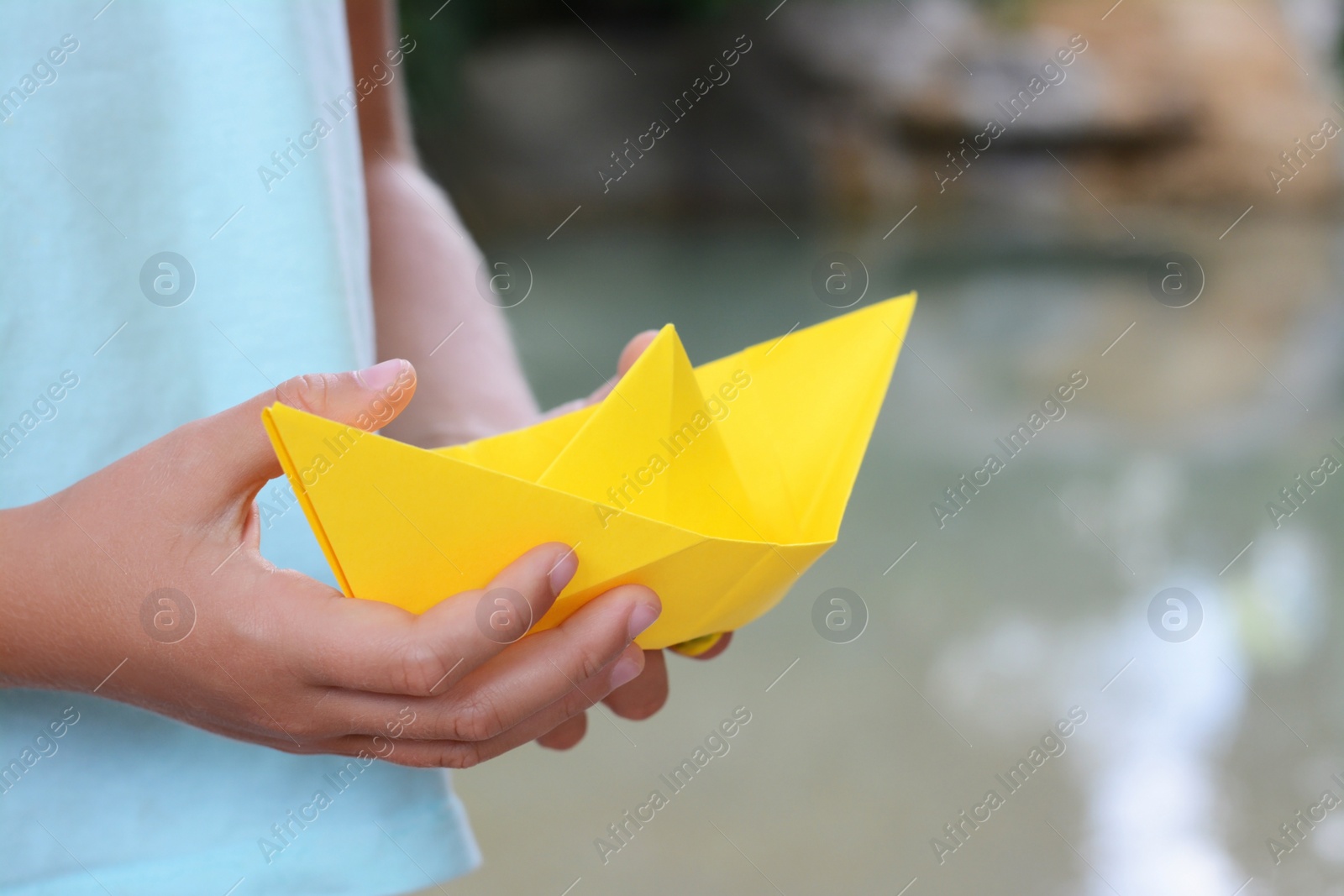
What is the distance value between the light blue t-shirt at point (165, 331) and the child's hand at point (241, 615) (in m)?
0.04

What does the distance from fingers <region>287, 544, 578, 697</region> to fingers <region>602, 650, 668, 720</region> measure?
15 cm

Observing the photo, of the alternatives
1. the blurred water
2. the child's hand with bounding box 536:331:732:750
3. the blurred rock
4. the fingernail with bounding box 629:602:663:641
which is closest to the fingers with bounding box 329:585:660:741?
the fingernail with bounding box 629:602:663:641

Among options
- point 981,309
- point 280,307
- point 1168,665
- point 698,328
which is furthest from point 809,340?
point 981,309

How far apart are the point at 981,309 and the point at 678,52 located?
99.4 inches

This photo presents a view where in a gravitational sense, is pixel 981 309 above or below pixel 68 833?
above

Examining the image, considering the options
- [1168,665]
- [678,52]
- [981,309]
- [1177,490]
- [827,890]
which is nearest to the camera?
[827,890]

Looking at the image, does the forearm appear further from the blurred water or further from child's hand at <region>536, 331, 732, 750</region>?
the blurred water

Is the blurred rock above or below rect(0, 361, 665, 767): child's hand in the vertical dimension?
above

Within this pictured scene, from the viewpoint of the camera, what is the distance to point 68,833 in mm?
321

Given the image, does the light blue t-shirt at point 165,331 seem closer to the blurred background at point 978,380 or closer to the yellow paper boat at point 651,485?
the yellow paper boat at point 651,485

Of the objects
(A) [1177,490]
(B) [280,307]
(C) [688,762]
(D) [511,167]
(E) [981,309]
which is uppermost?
(D) [511,167]

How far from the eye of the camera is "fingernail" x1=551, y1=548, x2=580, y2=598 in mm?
281

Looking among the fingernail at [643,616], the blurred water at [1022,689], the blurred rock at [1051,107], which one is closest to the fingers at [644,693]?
the fingernail at [643,616]

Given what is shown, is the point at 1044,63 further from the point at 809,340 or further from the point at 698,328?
the point at 809,340
